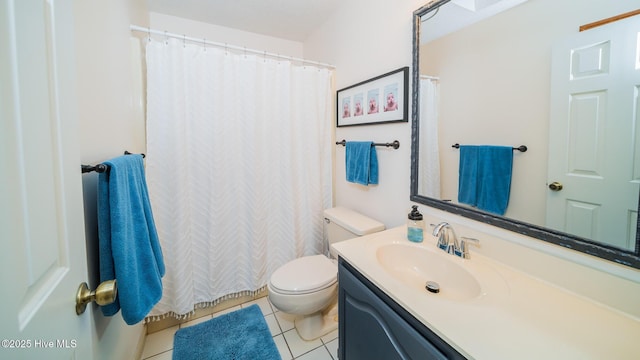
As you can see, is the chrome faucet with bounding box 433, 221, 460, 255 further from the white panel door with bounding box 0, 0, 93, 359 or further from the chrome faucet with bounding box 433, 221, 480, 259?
A: the white panel door with bounding box 0, 0, 93, 359

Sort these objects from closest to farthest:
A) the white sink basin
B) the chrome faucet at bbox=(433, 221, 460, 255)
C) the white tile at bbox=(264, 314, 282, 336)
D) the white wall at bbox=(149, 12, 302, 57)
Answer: the white sink basin → the chrome faucet at bbox=(433, 221, 460, 255) → the white tile at bbox=(264, 314, 282, 336) → the white wall at bbox=(149, 12, 302, 57)

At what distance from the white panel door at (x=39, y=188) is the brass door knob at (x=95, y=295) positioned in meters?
0.02

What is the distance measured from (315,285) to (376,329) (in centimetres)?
61

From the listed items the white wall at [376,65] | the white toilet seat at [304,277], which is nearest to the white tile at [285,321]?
the white toilet seat at [304,277]

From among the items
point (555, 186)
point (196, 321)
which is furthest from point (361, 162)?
point (196, 321)

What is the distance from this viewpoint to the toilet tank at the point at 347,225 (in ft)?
5.06

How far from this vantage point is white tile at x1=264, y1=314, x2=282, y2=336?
1.64 m

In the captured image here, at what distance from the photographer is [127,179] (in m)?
0.91

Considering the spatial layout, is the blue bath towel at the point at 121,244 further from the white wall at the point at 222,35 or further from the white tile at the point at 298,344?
the white wall at the point at 222,35

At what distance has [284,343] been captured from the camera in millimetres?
1546

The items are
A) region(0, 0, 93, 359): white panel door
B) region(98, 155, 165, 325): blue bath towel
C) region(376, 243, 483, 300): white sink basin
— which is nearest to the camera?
region(0, 0, 93, 359): white panel door

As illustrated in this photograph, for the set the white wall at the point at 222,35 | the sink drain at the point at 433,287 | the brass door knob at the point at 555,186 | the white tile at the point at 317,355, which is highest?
the white wall at the point at 222,35

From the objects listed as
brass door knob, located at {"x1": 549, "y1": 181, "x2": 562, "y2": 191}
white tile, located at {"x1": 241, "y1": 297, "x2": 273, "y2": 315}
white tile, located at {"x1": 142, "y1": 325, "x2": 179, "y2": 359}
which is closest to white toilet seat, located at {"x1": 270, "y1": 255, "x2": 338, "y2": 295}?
white tile, located at {"x1": 241, "y1": 297, "x2": 273, "y2": 315}

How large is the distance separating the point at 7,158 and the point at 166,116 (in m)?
1.36
